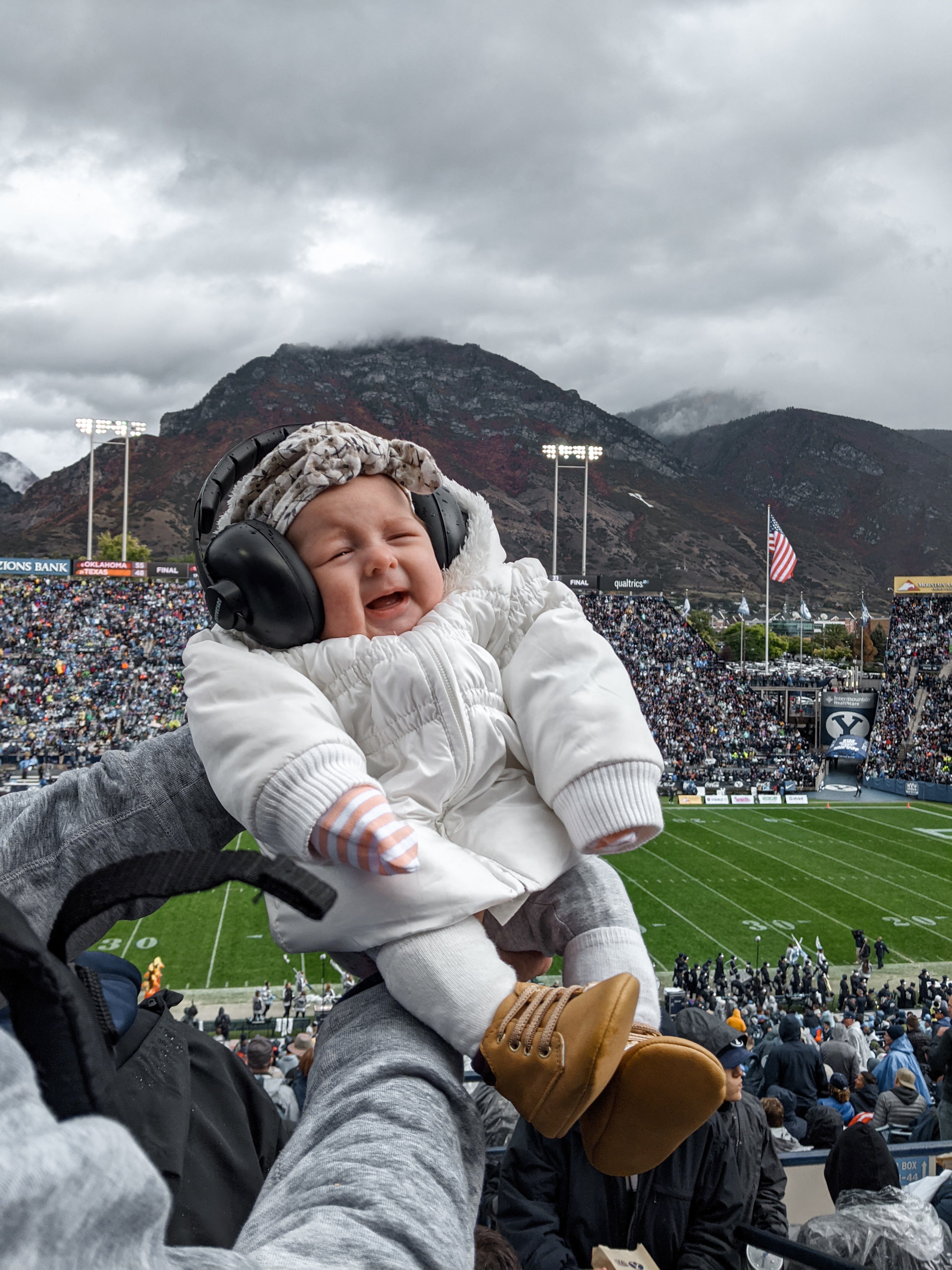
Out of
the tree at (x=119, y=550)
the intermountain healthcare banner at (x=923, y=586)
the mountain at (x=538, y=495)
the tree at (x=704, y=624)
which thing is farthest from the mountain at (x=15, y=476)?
the intermountain healthcare banner at (x=923, y=586)

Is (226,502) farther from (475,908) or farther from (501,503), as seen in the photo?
(501,503)

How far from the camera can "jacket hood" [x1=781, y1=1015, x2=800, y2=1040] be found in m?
7.32

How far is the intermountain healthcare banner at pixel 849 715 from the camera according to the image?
3597cm

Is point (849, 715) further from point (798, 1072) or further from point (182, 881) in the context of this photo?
point (182, 881)

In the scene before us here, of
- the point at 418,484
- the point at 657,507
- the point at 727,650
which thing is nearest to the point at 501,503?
the point at 657,507

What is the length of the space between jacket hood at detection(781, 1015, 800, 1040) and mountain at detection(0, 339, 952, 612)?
12490 centimetres

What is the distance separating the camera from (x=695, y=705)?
1415 inches

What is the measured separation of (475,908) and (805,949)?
1578 cm

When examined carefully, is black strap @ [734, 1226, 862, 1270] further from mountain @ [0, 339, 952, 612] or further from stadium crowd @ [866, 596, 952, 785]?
mountain @ [0, 339, 952, 612]

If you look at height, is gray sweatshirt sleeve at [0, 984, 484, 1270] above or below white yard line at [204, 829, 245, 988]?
above

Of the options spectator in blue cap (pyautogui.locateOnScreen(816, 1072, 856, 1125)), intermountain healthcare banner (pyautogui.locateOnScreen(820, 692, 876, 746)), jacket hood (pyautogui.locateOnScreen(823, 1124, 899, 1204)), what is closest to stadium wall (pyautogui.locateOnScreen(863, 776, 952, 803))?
intermountain healthcare banner (pyautogui.locateOnScreen(820, 692, 876, 746))

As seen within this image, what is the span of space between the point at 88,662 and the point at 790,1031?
35.1 meters

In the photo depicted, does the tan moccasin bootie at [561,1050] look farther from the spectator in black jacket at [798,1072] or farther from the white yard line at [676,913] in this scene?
the white yard line at [676,913]

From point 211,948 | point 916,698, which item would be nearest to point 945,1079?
point 211,948
